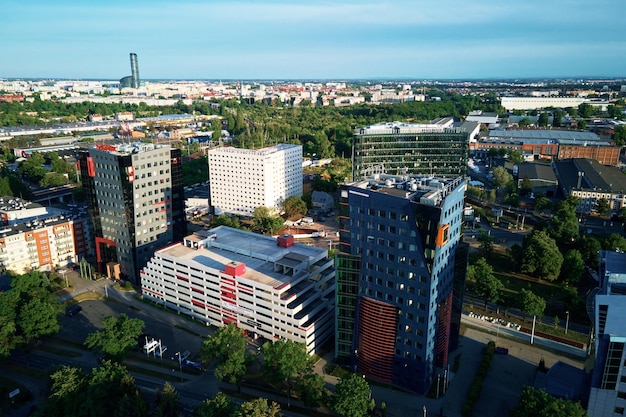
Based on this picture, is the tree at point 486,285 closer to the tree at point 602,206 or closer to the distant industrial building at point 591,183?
the tree at point 602,206

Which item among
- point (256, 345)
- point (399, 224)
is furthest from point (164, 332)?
point (399, 224)

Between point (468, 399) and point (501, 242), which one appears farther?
point (501, 242)

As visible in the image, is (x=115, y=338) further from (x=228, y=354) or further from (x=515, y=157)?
(x=515, y=157)

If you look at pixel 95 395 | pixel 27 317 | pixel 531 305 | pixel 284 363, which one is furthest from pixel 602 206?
pixel 27 317

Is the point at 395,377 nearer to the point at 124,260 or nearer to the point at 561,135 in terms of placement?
the point at 124,260

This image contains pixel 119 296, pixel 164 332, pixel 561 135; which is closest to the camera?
pixel 164 332

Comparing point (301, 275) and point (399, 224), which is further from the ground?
point (399, 224)

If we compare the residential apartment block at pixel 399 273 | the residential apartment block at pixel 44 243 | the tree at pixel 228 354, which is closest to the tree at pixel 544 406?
the residential apartment block at pixel 399 273
